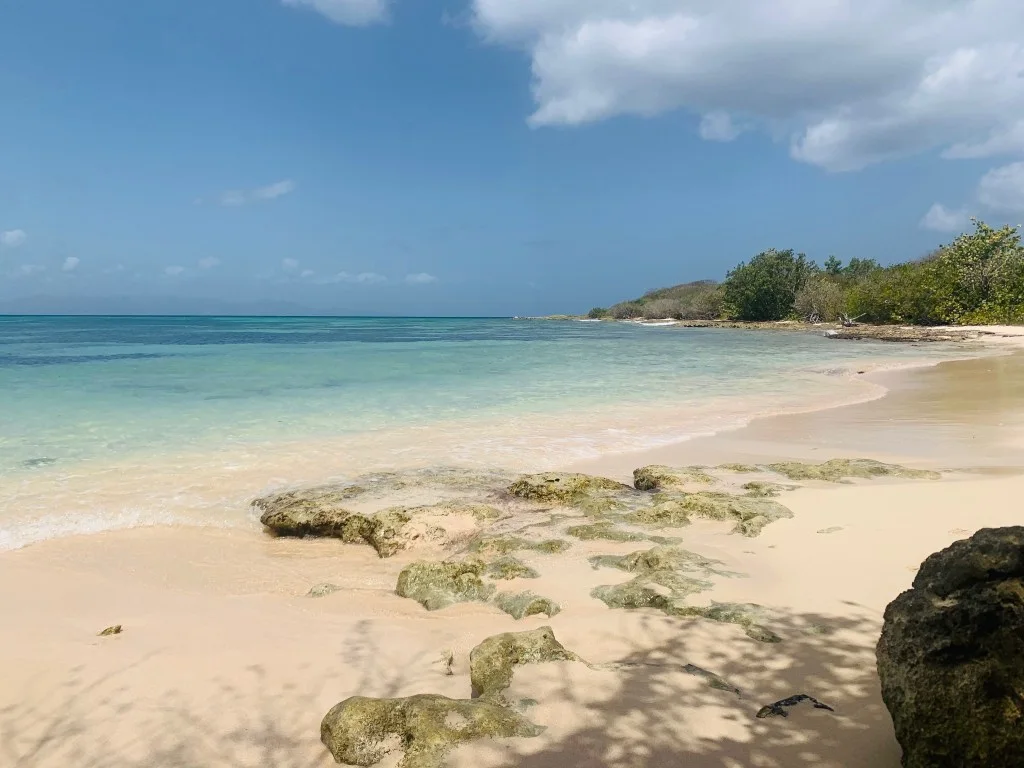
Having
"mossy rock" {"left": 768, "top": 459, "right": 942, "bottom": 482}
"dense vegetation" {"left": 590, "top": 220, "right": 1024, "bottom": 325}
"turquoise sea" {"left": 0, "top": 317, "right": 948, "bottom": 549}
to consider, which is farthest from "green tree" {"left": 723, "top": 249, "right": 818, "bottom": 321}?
"mossy rock" {"left": 768, "top": 459, "right": 942, "bottom": 482}

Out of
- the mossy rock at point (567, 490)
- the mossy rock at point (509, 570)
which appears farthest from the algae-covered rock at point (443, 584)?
the mossy rock at point (567, 490)

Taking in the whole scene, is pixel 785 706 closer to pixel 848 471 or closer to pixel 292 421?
pixel 848 471

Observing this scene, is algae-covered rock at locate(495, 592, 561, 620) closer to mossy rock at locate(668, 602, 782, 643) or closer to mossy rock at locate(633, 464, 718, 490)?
mossy rock at locate(668, 602, 782, 643)

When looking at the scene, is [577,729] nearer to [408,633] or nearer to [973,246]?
[408,633]

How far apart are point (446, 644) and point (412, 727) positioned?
116cm

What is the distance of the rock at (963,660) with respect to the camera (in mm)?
2023

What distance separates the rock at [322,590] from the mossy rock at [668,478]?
3995mm

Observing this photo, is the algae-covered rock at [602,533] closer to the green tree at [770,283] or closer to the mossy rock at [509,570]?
the mossy rock at [509,570]

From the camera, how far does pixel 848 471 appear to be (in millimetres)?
7570

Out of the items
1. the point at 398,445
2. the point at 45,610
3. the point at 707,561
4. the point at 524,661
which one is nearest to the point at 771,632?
the point at 707,561

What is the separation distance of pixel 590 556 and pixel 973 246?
62261mm

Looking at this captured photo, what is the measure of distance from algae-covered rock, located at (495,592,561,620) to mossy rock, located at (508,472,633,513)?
220cm

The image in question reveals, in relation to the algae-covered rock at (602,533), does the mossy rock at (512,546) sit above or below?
below

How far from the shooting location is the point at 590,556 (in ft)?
17.2
